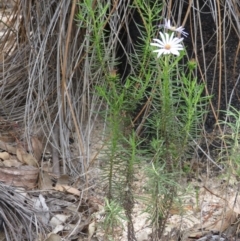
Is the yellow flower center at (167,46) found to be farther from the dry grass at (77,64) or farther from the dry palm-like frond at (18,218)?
the dry palm-like frond at (18,218)

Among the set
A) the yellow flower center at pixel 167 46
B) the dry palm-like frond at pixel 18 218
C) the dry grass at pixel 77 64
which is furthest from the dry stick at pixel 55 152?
the yellow flower center at pixel 167 46

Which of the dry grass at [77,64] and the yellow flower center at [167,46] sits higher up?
the dry grass at [77,64]

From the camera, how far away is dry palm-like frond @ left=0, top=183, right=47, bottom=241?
9.57 ft

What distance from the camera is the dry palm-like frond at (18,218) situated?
9.57ft

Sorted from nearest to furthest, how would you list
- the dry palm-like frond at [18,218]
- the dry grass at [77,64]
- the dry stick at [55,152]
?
1. the dry palm-like frond at [18,218]
2. the dry grass at [77,64]
3. the dry stick at [55,152]

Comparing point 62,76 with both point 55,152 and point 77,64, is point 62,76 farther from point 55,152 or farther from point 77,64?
point 55,152

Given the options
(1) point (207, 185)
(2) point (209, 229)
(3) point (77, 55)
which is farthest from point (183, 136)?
(3) point (77, 55)

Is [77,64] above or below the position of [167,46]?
above

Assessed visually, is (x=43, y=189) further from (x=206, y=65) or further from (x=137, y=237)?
(x=206, y=65)

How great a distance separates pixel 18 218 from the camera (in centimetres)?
297

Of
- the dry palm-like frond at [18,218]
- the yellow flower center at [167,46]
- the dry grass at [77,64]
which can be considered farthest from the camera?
the dry grass at [77,64]

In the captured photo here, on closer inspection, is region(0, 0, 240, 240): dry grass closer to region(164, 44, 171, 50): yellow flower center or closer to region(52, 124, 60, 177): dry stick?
region(52, 124, 60, 177): dry stick

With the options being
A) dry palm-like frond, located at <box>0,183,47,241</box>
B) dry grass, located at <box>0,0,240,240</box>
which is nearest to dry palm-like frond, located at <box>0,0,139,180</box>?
dry grass, located at <box>0,0,240,240</box>

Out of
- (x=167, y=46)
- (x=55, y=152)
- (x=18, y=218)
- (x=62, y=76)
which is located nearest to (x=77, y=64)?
(x=62, y=76)
